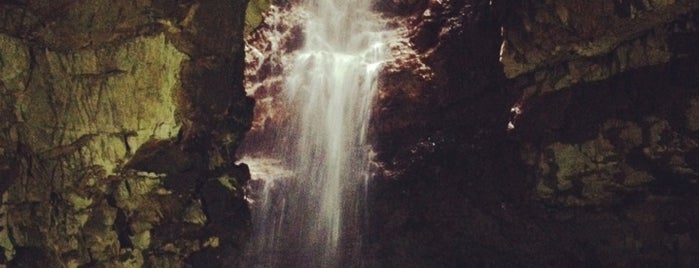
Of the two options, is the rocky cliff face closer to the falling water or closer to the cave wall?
the falling water

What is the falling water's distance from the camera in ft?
31.0

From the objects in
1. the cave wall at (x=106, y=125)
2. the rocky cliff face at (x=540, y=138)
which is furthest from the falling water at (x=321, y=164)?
the cave wall at (x=106, y=125)

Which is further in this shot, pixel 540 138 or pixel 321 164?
pixel 321 164

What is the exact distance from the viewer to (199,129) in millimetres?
6707

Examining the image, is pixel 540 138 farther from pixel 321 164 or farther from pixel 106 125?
pixel 106 125

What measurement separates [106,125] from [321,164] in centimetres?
452

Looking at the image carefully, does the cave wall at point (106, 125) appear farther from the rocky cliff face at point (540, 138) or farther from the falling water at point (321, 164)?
the rocky cliff face at point (540, 138)

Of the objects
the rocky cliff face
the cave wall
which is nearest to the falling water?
the rocky cliff face

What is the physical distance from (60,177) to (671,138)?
8.04 meters

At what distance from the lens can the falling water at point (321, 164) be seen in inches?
372

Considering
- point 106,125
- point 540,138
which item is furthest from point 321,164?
point 106,125

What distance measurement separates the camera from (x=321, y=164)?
9734 mm

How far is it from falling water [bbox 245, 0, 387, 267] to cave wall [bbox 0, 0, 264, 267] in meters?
3.06

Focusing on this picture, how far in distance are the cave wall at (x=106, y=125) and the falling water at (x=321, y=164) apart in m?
3.06
